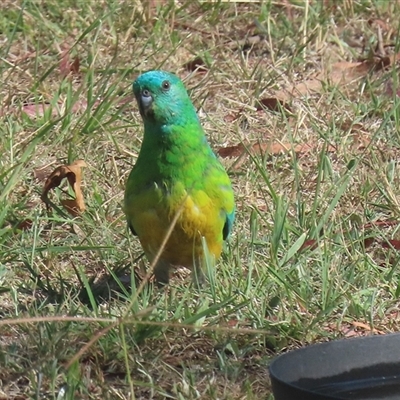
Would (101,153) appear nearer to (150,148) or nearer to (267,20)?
(150,148)

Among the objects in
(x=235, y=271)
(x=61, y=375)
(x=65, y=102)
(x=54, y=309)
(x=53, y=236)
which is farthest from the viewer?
(x=65, y=102)

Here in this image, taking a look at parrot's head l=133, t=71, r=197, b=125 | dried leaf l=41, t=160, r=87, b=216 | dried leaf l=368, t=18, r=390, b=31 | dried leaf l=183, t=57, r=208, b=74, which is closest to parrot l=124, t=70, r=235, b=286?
parrot's head l=133, t=71, r=197, b=125

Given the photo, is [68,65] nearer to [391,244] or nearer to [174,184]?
[174,184]

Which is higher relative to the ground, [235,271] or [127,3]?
[127,3]

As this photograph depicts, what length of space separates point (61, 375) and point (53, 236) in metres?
1.15

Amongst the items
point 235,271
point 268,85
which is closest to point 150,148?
point 235,271

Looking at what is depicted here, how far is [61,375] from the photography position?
113 inches

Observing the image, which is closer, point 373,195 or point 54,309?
point 54,309

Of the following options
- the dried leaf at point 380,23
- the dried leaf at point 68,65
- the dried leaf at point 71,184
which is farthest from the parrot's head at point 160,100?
the dried leaf at point 380,23

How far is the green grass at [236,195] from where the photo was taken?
300 centimetres

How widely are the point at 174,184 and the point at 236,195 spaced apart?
780mm

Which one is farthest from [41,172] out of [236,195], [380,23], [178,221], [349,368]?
[380,23]

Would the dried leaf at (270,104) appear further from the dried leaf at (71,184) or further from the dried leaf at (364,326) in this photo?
the dried leaf at (364,326)

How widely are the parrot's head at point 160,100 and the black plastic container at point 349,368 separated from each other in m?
1.14
